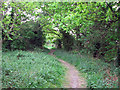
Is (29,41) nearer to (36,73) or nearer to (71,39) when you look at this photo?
(71,39)

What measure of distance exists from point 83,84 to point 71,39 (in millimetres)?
10964

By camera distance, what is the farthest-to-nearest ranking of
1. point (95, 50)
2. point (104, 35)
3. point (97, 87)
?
point (95, 50) < point (104, 35) < point (97, 87)

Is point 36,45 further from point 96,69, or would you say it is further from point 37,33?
point 96,69

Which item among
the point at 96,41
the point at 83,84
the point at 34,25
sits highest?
the point at 34,25

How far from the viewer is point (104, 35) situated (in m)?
8.57

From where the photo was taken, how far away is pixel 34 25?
16.4 metres

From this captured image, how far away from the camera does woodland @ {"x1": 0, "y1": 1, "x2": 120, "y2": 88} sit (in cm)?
493

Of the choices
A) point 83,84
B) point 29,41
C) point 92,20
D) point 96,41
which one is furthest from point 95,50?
point 29,41

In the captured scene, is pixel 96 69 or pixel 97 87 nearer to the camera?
pixel 97 87

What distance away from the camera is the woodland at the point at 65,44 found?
493cm

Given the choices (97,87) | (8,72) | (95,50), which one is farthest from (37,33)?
(97,87)

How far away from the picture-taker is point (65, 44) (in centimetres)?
1691

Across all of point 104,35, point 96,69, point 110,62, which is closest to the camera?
point 96,69

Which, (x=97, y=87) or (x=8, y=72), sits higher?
(x=8, y=72)
